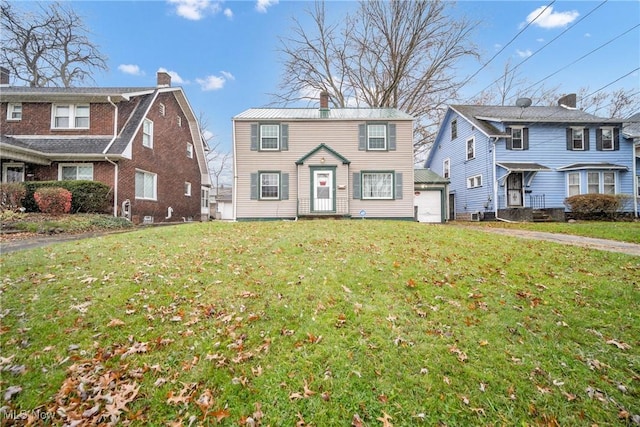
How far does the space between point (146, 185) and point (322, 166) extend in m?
9.50

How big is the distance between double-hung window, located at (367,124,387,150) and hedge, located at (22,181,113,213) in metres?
12.5

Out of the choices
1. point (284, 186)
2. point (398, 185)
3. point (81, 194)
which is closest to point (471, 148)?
point (398, 185)

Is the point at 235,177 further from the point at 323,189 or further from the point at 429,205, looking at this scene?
the point at 429,205

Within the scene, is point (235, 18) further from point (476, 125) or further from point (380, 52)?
point (476, 125)

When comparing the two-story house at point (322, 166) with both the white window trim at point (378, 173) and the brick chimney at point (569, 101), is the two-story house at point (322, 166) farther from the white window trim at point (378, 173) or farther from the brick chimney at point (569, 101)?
the brick chimney at point (569, 101)

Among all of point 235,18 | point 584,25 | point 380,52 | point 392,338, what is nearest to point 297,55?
point 380,52

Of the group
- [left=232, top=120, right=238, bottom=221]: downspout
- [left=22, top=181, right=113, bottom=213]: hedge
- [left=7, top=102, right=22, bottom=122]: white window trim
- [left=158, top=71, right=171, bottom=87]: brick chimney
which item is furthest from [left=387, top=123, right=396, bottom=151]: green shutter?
[left=7, top=102, right=22, bottom=122]: white window trim

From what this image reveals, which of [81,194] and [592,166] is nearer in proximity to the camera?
[81,194]


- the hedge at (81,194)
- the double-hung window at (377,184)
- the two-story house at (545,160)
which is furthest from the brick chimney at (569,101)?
the hedge at (81,194)

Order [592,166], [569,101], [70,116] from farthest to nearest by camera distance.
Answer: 1. [569,101]
2. [592,166]
3. [70,116]

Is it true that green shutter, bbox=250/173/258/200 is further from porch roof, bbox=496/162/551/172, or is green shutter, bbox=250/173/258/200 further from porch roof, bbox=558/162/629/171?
porch roof, bbox=558/162/629/171

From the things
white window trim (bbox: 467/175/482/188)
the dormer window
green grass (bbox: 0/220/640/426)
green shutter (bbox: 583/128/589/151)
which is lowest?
green grass (bbox: 0/220/640/426)

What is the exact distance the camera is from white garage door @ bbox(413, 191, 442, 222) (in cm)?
1680

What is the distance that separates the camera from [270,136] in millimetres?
14359
